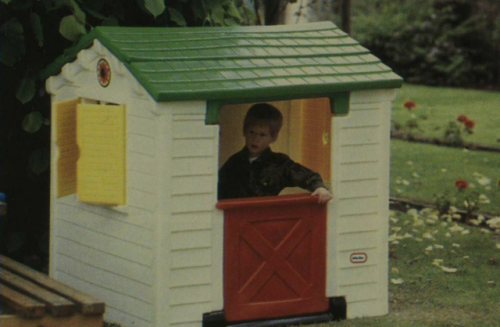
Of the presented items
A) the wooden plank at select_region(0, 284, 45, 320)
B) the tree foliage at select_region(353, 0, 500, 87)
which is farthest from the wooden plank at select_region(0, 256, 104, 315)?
the tree foliage at select_region(353, 0, 500, 87)

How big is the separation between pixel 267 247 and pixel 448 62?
1869cm

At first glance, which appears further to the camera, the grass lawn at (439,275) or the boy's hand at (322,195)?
the grass lawn at (439,275)

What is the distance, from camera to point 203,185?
6.01 m

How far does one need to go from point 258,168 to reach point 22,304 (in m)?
1.71

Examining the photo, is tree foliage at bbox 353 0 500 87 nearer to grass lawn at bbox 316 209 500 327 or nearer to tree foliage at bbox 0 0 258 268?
grass lawn at bbox 316 209 500 327

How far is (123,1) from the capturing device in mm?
7559

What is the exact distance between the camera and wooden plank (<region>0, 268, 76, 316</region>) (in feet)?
19.1

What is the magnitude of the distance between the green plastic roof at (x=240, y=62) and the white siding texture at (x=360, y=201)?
199 mm

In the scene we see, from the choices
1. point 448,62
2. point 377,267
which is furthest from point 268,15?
point 448,62

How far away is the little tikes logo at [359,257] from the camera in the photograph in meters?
6.58

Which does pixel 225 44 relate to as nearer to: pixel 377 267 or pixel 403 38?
pixel 377 267

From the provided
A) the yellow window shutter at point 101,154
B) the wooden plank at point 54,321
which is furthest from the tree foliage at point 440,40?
the wooden plank at point 54,321

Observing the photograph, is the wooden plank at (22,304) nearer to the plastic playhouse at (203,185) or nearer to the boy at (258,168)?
the plastic playhouse at (203,185)

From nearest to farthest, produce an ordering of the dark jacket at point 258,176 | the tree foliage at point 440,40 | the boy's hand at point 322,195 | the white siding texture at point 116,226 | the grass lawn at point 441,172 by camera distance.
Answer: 1. the white siding texture at point 116,226
2. the boy's hand at point 322,195
3. the dark jacket at point 258,176
4. the grass lawn at point 441,172
5. the tree foliage at point 440,40
